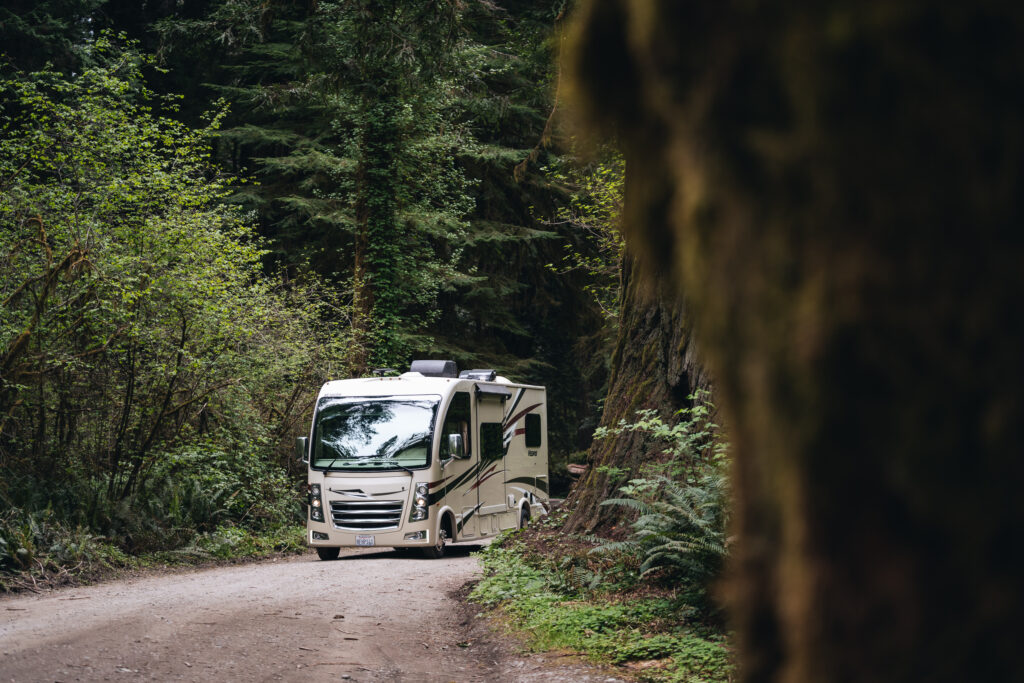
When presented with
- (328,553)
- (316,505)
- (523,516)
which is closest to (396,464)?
(316,505)

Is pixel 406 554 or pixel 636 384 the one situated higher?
pixel 636 384

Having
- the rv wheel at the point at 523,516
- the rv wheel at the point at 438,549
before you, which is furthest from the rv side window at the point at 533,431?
the rv wheel at the point at 438,549

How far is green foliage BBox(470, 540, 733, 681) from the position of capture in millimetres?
6395

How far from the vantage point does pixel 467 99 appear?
22.7 meters

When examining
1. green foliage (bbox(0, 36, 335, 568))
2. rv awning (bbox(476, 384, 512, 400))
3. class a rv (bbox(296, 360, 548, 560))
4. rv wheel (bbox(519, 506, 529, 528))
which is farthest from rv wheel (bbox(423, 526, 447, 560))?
rv wheel (bbox(519, 506, 529, 528))

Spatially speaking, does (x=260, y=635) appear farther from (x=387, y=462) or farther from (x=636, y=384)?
(x=387, y=462)

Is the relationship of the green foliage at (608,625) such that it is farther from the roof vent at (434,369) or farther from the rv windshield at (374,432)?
the roof vent at (434,369)

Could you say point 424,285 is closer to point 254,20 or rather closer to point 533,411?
point 533,411

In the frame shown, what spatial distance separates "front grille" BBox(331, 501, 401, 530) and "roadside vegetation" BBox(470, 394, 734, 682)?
665 centimetres

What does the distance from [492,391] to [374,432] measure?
130 inches

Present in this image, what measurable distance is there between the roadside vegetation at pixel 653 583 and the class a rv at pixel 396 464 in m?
6.50

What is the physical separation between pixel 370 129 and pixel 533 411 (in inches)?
341

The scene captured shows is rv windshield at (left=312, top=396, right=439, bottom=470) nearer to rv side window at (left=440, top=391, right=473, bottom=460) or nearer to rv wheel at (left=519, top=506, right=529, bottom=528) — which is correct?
rv side window at (left=440, top=391, right=473, bottom=460)

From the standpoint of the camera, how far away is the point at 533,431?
73.0 feet
